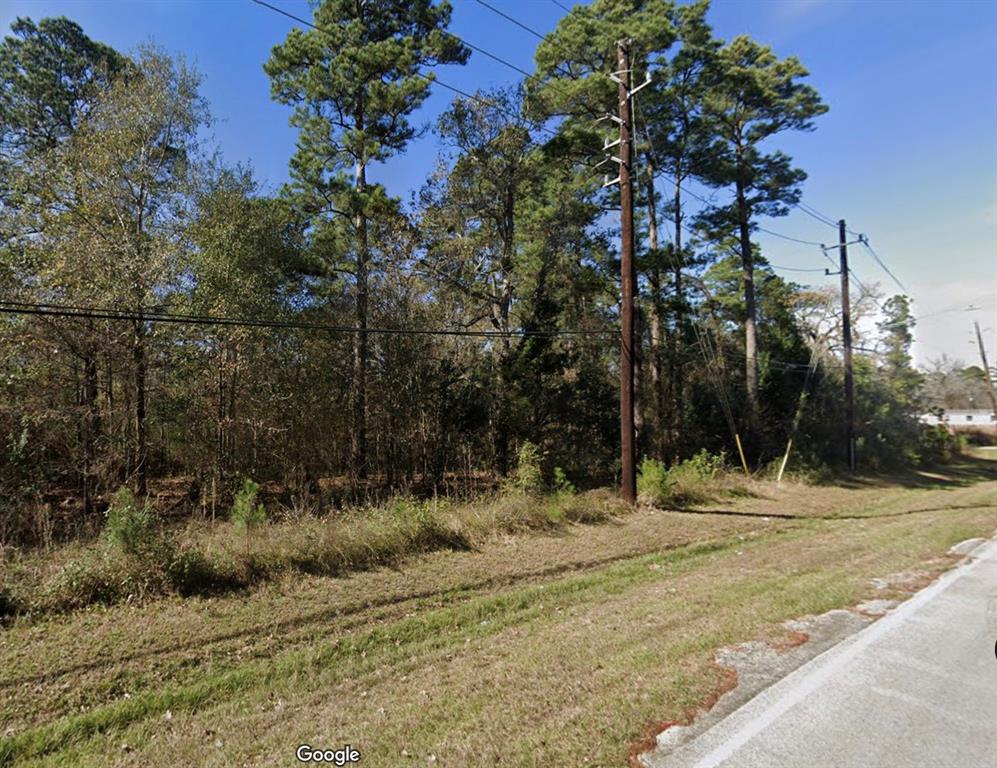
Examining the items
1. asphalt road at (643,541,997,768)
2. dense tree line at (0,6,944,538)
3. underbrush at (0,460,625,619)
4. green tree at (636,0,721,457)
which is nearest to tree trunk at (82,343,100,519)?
dense tree line at (0,6,944,538)

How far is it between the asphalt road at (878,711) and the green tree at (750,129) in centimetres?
1766

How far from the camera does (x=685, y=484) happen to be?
41.3ft

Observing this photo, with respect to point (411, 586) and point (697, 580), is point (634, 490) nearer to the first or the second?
point (697, 580)

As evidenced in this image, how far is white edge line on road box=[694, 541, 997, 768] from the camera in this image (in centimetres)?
296

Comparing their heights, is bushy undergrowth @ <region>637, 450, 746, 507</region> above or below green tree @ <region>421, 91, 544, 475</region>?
below

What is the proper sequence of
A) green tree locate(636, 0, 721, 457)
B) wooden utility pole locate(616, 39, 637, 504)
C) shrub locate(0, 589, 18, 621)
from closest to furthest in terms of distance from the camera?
shrub locate(0, 589, 18, 621)
wooden utility pole locate(616, 39, 637, 504)
green tree locate(636, 0, 721, 457)

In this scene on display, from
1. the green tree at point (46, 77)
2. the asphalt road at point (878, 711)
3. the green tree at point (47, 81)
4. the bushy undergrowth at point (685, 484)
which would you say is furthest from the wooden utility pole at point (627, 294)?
the green tree at point (46, 77)

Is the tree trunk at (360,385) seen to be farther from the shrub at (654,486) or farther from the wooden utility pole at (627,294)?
the shrub at (654,486)

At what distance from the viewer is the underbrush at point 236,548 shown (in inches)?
209

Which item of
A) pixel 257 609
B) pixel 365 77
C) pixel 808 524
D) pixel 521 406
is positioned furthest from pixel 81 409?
pixel 808 524

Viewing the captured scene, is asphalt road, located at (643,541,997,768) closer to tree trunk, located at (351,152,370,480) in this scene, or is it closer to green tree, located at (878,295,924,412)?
tree trunk, located at (351,152,370,480)

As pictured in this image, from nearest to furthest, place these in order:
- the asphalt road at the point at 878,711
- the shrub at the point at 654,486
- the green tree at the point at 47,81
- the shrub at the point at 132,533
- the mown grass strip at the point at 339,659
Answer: the asphalt road at the point at 878,711, the mown grass strip at the point at 339,659, the shrub at the point at 132,533, the shrub at the point at 654,486, the green tree at the point at 47,81

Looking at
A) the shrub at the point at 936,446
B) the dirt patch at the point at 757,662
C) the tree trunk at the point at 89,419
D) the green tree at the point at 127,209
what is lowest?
the shrub at the point at 936,446

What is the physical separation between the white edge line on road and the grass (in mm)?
386
